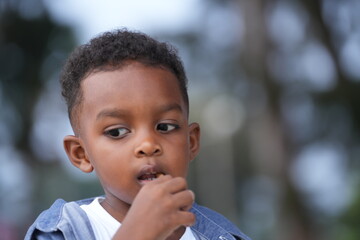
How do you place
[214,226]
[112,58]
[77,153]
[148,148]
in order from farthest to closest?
[214,226] → [77,153] → [112,58] → [148,148]

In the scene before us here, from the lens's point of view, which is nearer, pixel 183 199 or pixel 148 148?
pixel 183 199

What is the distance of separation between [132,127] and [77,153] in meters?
0.42

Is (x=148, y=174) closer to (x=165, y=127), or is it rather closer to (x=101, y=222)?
(x=165, y=127)

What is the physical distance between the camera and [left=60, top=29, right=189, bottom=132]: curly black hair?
2605 millimetres

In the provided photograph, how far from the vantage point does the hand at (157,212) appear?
84.9 inches

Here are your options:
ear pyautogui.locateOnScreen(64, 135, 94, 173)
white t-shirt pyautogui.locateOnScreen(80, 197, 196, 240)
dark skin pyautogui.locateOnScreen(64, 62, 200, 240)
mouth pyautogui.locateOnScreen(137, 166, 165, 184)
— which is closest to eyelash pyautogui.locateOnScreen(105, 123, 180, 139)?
dark skin pyautogui.locateOnScreen(64, 62, 200, 240)

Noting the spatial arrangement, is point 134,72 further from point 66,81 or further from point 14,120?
point 14,120

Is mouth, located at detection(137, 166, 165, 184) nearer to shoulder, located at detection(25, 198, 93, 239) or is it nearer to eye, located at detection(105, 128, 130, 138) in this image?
eye, located at detection(105, 128, 130, 138)

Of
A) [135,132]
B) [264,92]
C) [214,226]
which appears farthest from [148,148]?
[264,92]

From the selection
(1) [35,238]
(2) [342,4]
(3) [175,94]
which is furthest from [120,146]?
(2) [342,4]

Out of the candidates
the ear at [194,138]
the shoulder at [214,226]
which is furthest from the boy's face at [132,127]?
the shoulder at [214,226]

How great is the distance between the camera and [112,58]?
260cm

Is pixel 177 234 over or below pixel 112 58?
below

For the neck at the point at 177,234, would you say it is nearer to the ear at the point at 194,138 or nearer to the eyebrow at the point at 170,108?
the ear at the point at 194,138
